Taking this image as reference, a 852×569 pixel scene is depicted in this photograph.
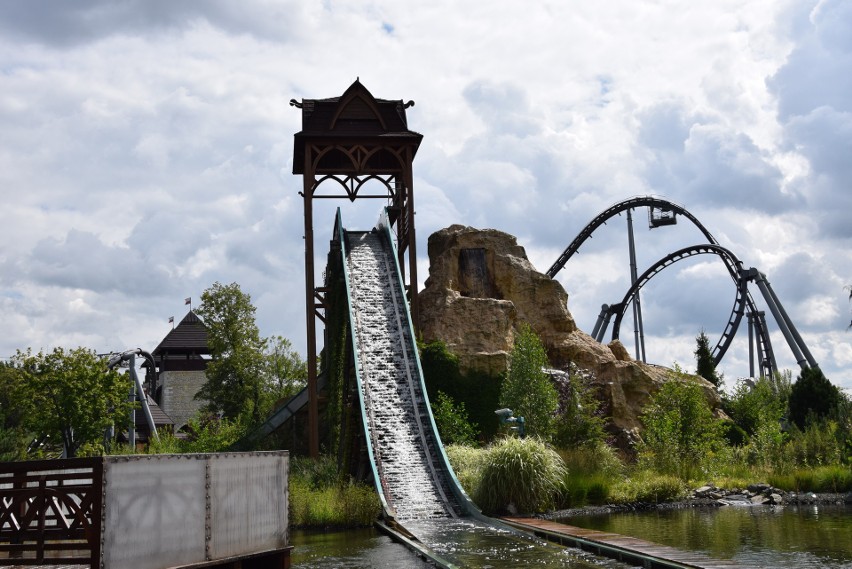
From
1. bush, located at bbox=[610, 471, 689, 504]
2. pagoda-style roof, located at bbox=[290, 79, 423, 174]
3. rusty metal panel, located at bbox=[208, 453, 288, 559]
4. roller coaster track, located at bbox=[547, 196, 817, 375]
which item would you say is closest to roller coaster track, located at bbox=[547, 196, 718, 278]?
roller coaster track, located at bbox=[547, 196, 817, 375]

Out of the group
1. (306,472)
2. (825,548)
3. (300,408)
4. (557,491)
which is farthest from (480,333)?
(825,548)

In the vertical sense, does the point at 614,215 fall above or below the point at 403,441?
above

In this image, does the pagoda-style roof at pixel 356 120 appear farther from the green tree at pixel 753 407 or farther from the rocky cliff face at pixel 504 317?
the green tree at pixel 753 407

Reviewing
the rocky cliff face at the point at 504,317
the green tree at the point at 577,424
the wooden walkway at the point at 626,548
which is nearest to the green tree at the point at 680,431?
the green tree at the point at 577,424

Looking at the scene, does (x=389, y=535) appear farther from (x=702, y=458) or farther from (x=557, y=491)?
(x=702, y=458)

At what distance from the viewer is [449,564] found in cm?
1166

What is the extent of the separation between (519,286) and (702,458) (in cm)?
1044

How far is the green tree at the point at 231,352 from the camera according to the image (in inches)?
1603

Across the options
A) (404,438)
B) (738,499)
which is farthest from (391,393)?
(738,499)

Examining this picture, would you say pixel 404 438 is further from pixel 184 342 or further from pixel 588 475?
pixel 184 342

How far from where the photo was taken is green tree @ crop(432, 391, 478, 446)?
80.1 ft

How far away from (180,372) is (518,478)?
48.3 m

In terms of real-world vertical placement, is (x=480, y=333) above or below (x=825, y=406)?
above

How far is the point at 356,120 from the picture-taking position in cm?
3100
